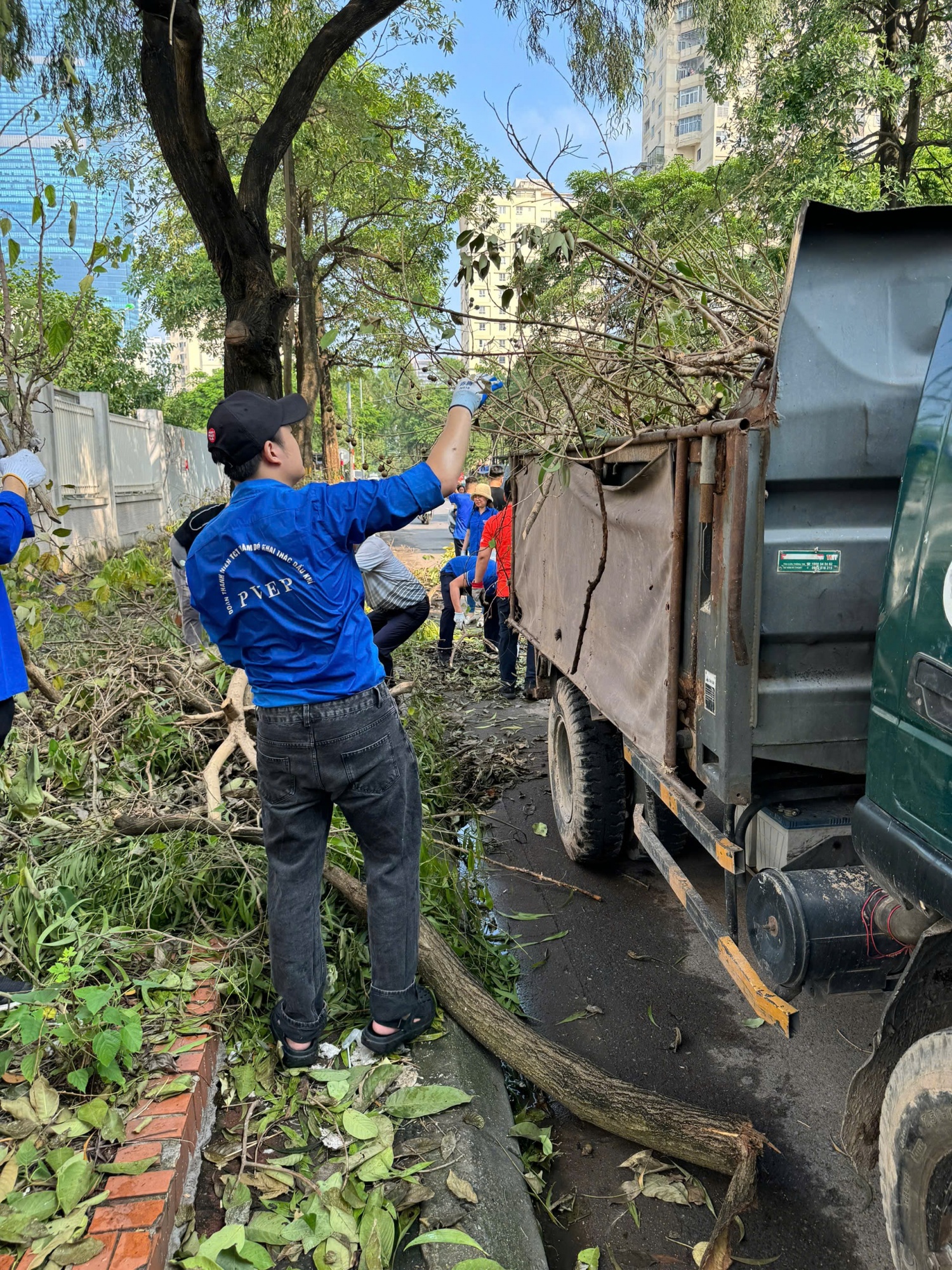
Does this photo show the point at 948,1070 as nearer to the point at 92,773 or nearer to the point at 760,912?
the point at 760,912

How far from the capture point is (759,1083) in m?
3.19

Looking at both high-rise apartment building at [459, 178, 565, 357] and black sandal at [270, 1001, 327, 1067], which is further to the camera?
high-rise apartment building at [459, 178, 565, 357]

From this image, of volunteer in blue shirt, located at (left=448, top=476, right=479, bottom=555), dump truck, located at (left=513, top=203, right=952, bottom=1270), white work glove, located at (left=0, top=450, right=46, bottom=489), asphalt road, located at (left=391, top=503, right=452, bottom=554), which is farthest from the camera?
asphalt road, located at (left=391, top=503, right=452, bottom=554)

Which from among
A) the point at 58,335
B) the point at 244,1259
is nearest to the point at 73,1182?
the point at 244,1259

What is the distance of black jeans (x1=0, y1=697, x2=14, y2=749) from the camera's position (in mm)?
3277

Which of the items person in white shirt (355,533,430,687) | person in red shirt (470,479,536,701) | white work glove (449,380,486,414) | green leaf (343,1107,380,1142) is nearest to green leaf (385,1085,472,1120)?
green leaf (343,1107,380,1142)

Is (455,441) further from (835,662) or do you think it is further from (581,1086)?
(581,1086)

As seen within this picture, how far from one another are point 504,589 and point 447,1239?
5.64 meters

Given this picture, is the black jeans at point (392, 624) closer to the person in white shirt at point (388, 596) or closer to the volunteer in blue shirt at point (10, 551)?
the person in white shirt at point (388, 596)

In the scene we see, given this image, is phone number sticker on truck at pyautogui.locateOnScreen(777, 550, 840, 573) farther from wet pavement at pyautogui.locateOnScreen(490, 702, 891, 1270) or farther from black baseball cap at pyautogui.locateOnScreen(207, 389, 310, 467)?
black baseball cap at pyautogui.locateOnScreen(207, 389, 310, 467)

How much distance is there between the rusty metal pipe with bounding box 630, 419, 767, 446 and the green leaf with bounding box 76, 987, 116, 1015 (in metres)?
2.37

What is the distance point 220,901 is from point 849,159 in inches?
491

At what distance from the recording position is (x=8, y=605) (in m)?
3.31

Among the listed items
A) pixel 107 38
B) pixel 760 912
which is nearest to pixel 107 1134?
pixel 760 912
